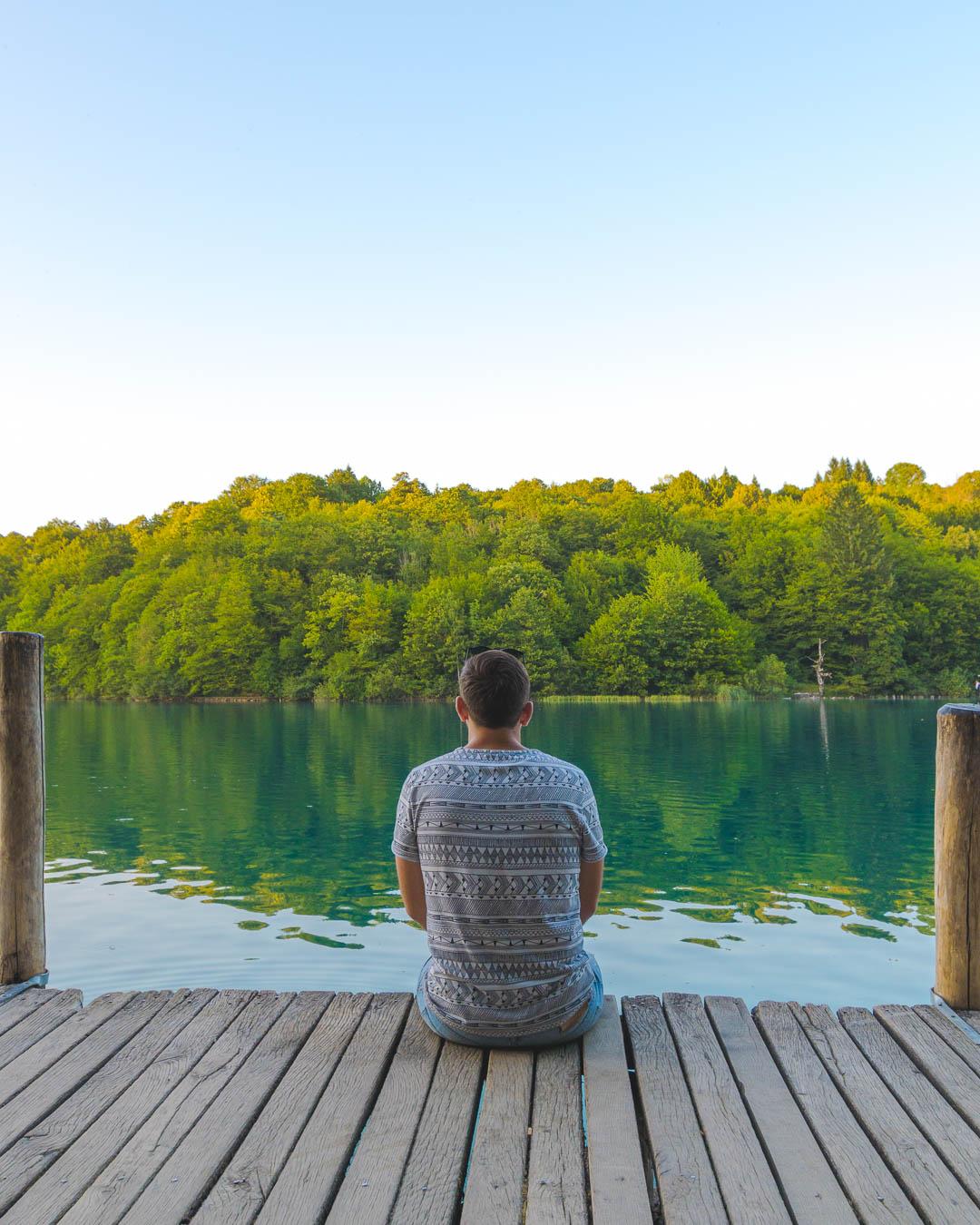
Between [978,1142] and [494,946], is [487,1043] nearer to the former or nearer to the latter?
[494,946]

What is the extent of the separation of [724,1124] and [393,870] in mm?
9739

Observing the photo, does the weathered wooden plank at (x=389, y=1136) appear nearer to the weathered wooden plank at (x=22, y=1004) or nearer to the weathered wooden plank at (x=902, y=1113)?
the weathered wooden plank at (x=902, y=1113)

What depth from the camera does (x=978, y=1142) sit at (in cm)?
273

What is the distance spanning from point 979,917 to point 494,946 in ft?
6.33

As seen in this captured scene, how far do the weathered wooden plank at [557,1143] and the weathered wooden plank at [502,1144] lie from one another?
28 millimetres

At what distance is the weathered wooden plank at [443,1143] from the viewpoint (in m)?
2.38

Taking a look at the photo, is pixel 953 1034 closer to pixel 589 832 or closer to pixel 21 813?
pixel 589 832

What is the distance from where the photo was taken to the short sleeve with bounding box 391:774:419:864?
125 inches

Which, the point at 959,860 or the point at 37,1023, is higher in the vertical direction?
the point at 959,860

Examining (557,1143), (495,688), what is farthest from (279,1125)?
(495,688)

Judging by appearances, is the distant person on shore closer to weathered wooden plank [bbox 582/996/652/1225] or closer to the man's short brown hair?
the man's short brown hair

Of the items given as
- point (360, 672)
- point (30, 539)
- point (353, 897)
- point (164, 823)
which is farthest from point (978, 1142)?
point (30, 539)

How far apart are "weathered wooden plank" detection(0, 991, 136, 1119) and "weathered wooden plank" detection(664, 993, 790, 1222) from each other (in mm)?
1913

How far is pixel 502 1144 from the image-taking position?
267 centimetres
